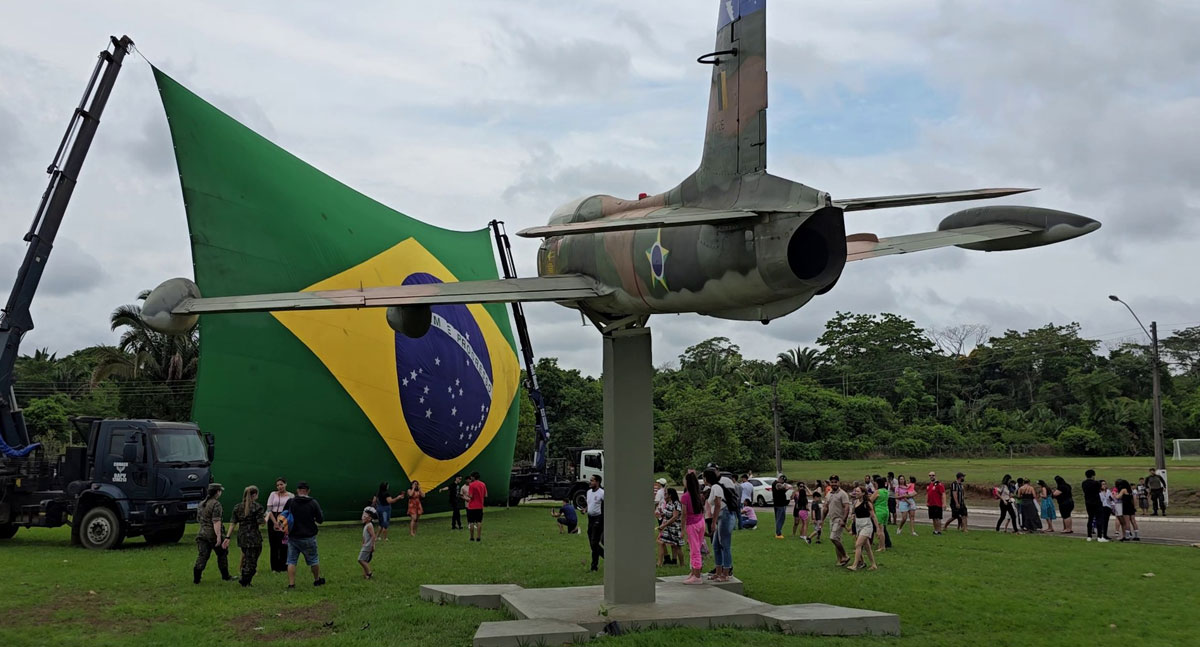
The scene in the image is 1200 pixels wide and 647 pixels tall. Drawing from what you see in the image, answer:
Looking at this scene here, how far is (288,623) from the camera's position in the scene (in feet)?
32.3

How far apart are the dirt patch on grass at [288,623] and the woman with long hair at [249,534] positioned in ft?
6.28

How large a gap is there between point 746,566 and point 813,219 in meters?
8.60

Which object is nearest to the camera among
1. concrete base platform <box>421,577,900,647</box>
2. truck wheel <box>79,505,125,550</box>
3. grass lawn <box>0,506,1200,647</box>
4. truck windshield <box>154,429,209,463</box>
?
concrete base platform <box>421,577,900,647</box>

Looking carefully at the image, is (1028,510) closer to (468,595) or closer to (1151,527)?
(1151,527)

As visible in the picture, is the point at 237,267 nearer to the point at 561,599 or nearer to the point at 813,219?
the point at 561,599

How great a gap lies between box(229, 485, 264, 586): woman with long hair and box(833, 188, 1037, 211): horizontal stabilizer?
344 inches

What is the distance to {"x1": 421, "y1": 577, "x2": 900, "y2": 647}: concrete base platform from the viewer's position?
8664 millimetres

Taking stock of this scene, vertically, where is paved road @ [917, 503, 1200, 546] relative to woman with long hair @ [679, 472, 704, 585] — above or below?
below

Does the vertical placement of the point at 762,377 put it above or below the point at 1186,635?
above

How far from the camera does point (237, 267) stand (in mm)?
Result: 18531

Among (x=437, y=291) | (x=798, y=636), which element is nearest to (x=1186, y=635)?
(x=798, y=636)

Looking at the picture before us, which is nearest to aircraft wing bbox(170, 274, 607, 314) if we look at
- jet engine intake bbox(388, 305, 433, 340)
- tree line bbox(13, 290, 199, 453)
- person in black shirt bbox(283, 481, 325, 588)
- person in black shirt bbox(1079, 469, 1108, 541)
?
jet engine intake bbox(388, 305, 433, 340)

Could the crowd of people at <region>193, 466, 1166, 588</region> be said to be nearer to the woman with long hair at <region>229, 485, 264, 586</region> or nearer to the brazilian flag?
the woman with long hair at <region>229, 485, 264, 586</region>

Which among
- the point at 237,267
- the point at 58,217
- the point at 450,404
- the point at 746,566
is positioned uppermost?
the point at 58,217
